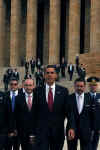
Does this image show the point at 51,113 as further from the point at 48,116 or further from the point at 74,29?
the point at 74,29

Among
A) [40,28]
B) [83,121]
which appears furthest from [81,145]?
[40,28]

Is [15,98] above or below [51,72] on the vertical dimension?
below

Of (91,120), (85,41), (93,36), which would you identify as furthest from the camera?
(85,41)

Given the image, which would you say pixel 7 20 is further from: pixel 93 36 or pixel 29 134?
pixel 29 134

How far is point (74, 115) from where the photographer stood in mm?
6938

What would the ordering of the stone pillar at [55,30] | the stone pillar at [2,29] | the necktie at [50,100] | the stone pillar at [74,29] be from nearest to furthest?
the necktie at [50,100], the stone pillar at [74,29], the stone pillar at [55,30], the stone pillar at [2,29]

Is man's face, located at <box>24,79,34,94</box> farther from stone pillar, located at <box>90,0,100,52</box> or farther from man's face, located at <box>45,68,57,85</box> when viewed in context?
stone pillar, located at <box>90,0,100,52</box>

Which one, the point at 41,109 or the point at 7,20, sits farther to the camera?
the point at 7,20

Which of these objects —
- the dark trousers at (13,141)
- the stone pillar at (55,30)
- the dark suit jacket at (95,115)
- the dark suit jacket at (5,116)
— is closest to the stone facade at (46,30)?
the stone pillar at (55,30)

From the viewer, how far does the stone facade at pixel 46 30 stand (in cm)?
3753

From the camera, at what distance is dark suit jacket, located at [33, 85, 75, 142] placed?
676cm

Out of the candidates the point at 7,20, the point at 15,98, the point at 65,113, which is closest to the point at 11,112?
the point at 15,98

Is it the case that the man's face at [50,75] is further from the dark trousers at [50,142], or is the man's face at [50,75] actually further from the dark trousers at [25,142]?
the dark trousers at [25,142]

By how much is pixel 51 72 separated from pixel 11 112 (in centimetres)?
114
